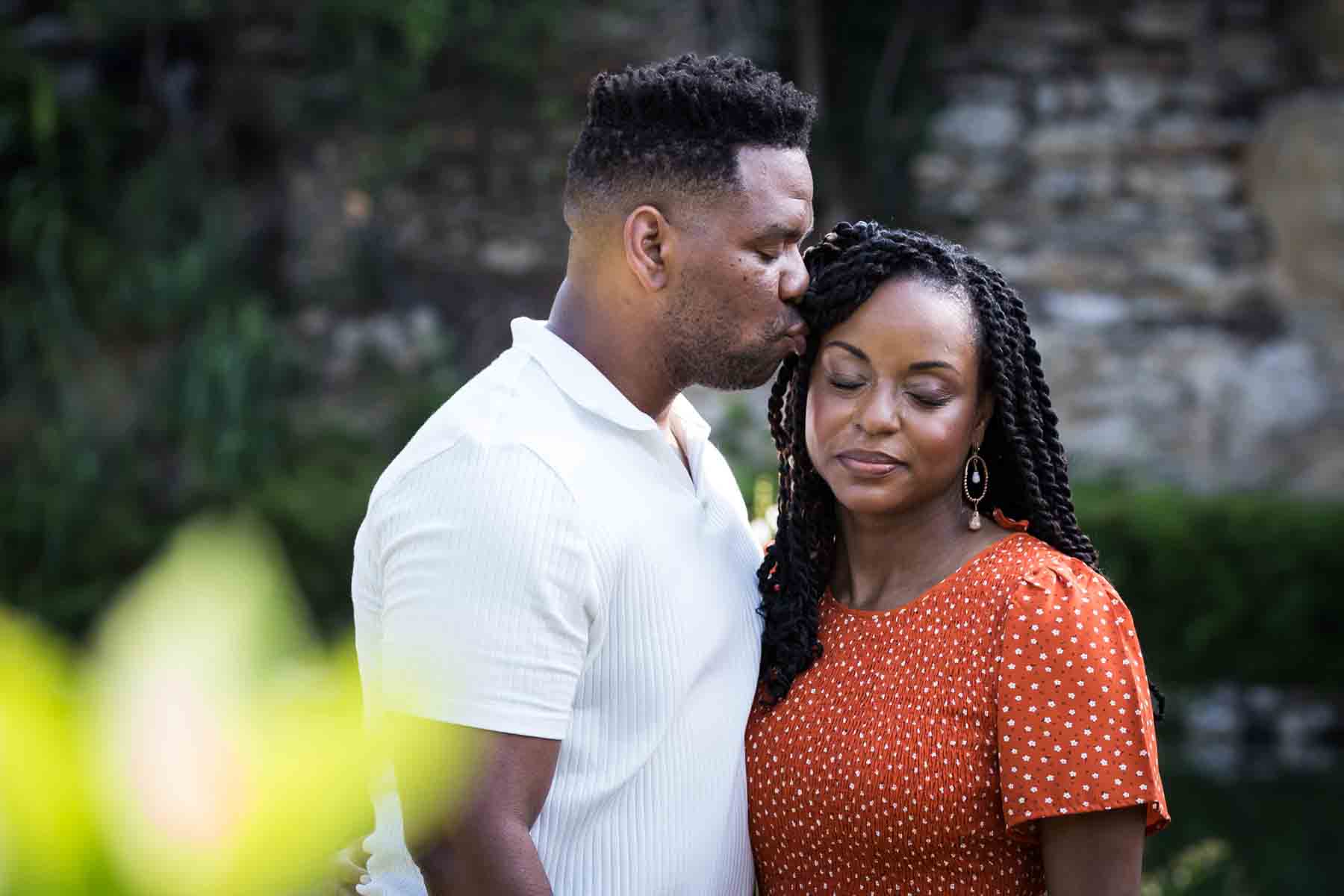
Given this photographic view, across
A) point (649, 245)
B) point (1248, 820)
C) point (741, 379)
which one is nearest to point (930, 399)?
point (741, 379)

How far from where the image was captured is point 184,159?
8.97m

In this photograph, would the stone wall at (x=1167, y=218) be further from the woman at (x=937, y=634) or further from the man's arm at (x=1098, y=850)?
the man's arm at (x=1098, y=850)

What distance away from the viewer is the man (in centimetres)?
200

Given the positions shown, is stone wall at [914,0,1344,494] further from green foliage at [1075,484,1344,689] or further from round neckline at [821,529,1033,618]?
round neckline at [821,529,1033,618]

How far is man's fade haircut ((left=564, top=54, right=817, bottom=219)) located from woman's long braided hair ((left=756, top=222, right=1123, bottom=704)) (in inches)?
8.4

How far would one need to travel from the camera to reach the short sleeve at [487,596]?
1979 millimetres

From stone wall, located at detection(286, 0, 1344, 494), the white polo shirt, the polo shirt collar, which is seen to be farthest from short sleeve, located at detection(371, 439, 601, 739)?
stone wall, located at detection(286, 0, 1344, 494)

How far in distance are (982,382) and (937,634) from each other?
393 millimetres

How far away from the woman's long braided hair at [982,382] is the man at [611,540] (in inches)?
1.9

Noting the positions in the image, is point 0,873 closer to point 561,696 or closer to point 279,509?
point 561,696

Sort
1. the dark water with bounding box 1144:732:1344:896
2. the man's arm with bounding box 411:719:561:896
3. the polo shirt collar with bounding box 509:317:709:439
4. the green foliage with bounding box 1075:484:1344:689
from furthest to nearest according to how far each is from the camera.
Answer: the green foliage with bounding box 1075:484:1344:689 → the dark water with bounding box 1144:732:1344:896 → the polo shirt collar with bounding box 509:317:709:439 → the man's arm with bounding box 411:719:561:896

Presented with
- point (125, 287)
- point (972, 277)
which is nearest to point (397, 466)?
point (972, 277)

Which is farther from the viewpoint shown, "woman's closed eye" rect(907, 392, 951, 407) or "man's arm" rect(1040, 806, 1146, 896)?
"woman's closed eye" rect(907, 392, 951, 407)

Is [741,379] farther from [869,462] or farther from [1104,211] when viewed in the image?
[1104,211]
